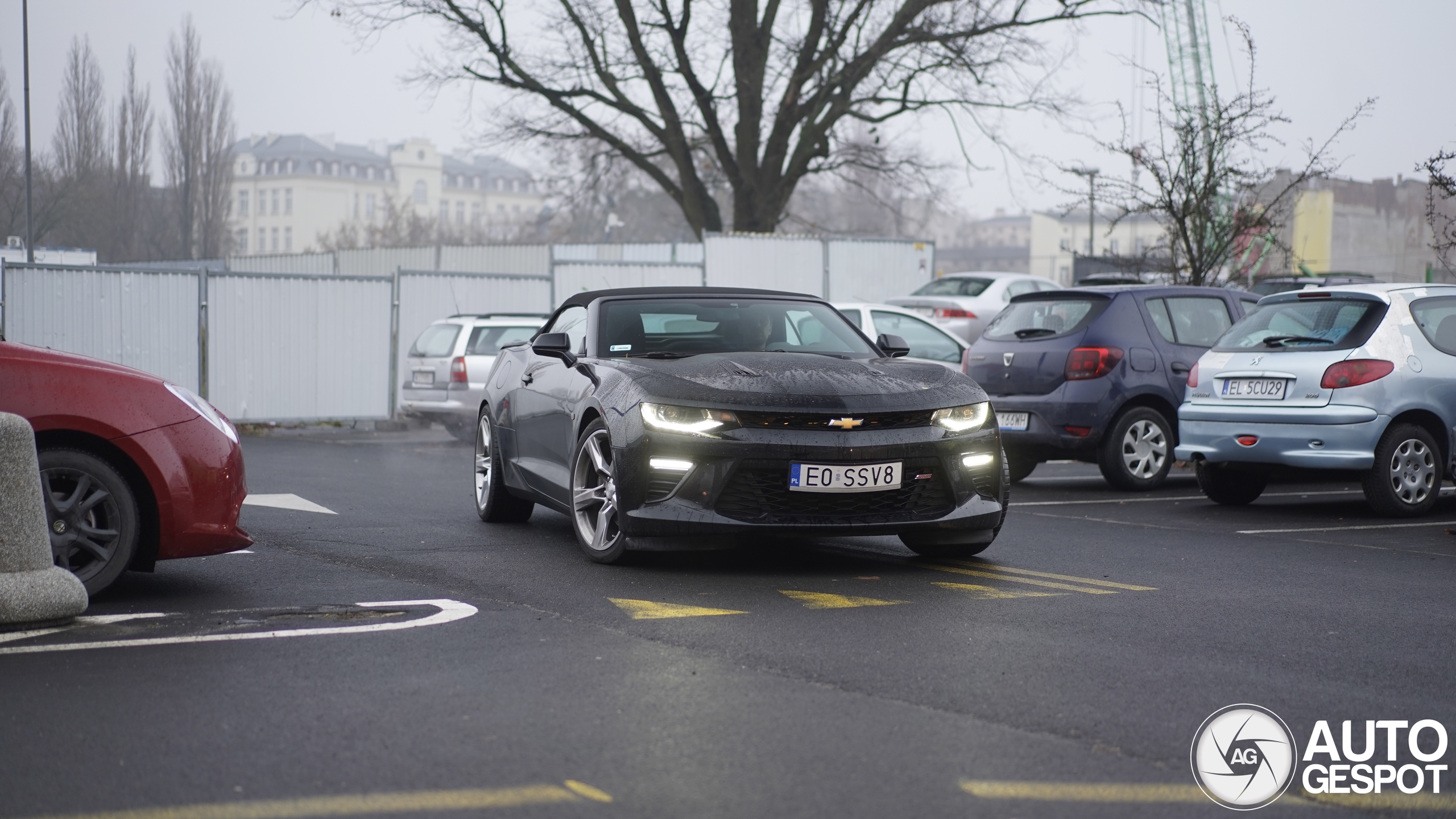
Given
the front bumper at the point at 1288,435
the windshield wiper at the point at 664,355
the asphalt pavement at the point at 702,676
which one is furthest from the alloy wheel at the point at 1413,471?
the windshield wiper at the point at 664,355

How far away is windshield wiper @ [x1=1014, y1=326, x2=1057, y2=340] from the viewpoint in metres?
12.2

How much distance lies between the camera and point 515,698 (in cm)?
453

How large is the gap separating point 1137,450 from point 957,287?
490 inches

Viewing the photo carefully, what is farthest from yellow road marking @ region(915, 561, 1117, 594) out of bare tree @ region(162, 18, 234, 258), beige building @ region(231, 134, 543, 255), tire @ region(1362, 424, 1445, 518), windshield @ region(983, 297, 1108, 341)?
beige building @ region(231, 134, 543, 255)

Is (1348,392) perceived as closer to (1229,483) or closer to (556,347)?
(1229,483)

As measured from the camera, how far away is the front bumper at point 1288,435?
391 inches

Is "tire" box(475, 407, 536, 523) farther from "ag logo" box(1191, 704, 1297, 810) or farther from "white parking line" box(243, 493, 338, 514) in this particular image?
"ag logo" box(1191, 704, 1297, 810)

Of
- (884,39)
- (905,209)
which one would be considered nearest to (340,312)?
(884,39)

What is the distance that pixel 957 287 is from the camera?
2422 centimetres

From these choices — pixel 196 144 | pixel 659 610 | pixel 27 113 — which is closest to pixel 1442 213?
pixel 659 610

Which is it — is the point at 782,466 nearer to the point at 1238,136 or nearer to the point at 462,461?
the point at 462,461

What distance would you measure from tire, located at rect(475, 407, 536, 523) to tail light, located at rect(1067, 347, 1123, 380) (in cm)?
455

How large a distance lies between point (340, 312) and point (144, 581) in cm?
1455

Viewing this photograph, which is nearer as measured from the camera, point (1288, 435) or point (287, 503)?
point (1288, 435)
